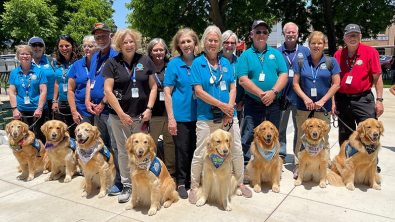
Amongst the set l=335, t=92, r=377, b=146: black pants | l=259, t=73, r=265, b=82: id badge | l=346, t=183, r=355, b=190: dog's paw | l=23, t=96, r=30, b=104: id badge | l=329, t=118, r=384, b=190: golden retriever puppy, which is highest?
l=259, t=73, r=265, b=82: id badge

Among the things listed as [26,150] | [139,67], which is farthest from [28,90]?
[139,67]

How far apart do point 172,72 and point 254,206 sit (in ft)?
6.78

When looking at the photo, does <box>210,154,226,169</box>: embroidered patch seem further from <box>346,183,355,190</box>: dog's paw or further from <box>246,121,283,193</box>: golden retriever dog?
<box>346,183,355,190</box>: dog's paw

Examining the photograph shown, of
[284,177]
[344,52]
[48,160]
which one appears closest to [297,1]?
[344,52]

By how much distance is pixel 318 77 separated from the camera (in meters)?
4.39

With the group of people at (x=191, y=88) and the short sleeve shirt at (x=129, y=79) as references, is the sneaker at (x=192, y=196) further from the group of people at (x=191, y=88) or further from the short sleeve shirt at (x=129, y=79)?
the short sleeve shirt at (x=129, y=79)

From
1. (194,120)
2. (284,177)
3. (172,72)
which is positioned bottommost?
(284,177)

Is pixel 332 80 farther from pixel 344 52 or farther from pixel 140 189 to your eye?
pixel 140 189

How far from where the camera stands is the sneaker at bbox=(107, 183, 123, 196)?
4.17 meters

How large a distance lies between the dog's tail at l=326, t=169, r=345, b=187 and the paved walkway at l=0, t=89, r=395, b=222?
0.29 feet

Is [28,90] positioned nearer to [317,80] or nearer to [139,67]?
[139,67]

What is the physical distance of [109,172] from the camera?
4254 mm

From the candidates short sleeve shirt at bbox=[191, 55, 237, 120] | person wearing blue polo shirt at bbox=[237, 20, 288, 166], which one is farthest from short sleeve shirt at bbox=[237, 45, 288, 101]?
short sleeve shirt at bbox=[191, 55, 237, 120]

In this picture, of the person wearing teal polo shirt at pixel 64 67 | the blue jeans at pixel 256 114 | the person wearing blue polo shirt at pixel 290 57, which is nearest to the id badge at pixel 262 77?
the blue jeans at pixel 256 114
